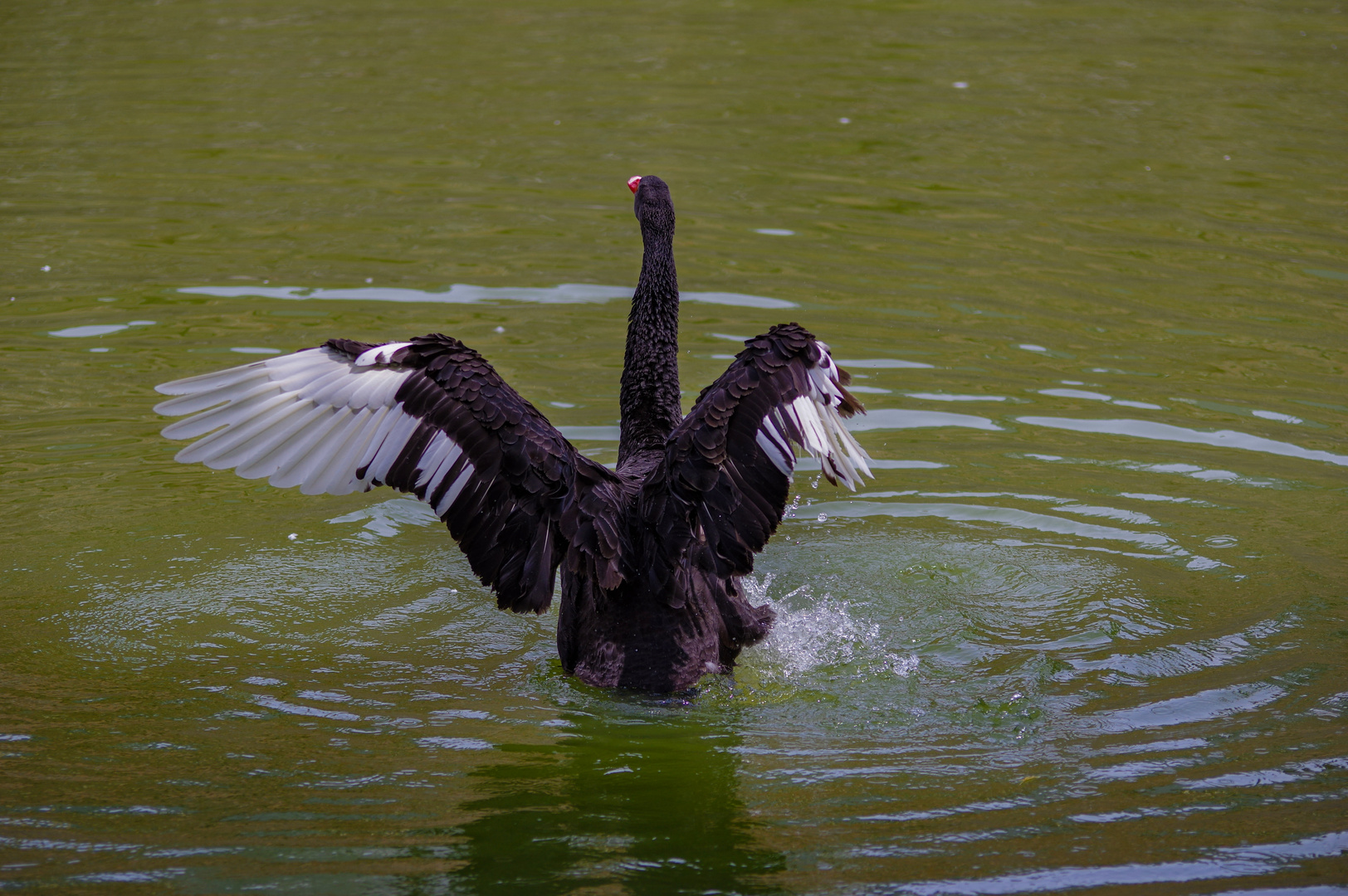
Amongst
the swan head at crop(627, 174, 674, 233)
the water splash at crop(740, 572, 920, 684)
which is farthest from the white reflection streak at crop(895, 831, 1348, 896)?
the swan head at crop(627, 174, 674, 233)

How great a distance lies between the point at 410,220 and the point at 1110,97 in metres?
7.83

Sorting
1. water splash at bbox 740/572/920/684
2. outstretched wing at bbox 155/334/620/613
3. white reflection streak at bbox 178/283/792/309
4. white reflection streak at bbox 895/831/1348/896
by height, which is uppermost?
white reflection streak at bbox 178/283/792/309

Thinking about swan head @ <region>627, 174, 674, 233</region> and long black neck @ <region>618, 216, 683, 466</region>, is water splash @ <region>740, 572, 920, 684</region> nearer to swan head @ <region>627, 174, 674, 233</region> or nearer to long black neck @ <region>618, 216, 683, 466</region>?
long black neck @ <region>618, 216, 683, 466</region>

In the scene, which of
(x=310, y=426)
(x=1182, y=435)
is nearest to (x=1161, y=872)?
(x=310, y=426)

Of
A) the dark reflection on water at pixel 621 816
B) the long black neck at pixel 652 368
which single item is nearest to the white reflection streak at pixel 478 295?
the long black neck at pixel 652 368

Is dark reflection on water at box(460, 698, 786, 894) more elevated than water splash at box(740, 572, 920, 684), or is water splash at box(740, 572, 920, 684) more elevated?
water splash at box(740, 572, 920, 684)

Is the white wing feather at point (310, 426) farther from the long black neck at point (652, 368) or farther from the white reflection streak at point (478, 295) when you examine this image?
the white reflection streak at point (478, 295)

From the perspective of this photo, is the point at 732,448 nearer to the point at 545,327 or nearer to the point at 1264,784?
the point at 1264,784

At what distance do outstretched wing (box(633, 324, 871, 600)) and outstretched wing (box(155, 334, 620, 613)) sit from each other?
0.80ft

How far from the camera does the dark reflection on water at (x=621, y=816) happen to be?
4238 mm

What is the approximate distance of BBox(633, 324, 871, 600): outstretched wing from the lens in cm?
519

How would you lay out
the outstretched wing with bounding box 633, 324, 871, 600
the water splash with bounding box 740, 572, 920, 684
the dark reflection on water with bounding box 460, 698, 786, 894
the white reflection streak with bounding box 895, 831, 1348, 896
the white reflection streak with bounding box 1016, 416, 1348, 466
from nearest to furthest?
the white reflection streak with bounding box 895, 831, 1348, 896 < the dark reflection on water with bounding box 460, 698, 786, 894 < the outstretched wing with bounding box 633, 324, 871, 600 < the water splash with bounding box 740, 572, 920, 684 < the white reflection streak with bounding box 1016, 416, 1348, 466

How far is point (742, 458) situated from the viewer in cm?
530

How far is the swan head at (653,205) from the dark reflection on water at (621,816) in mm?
2316
